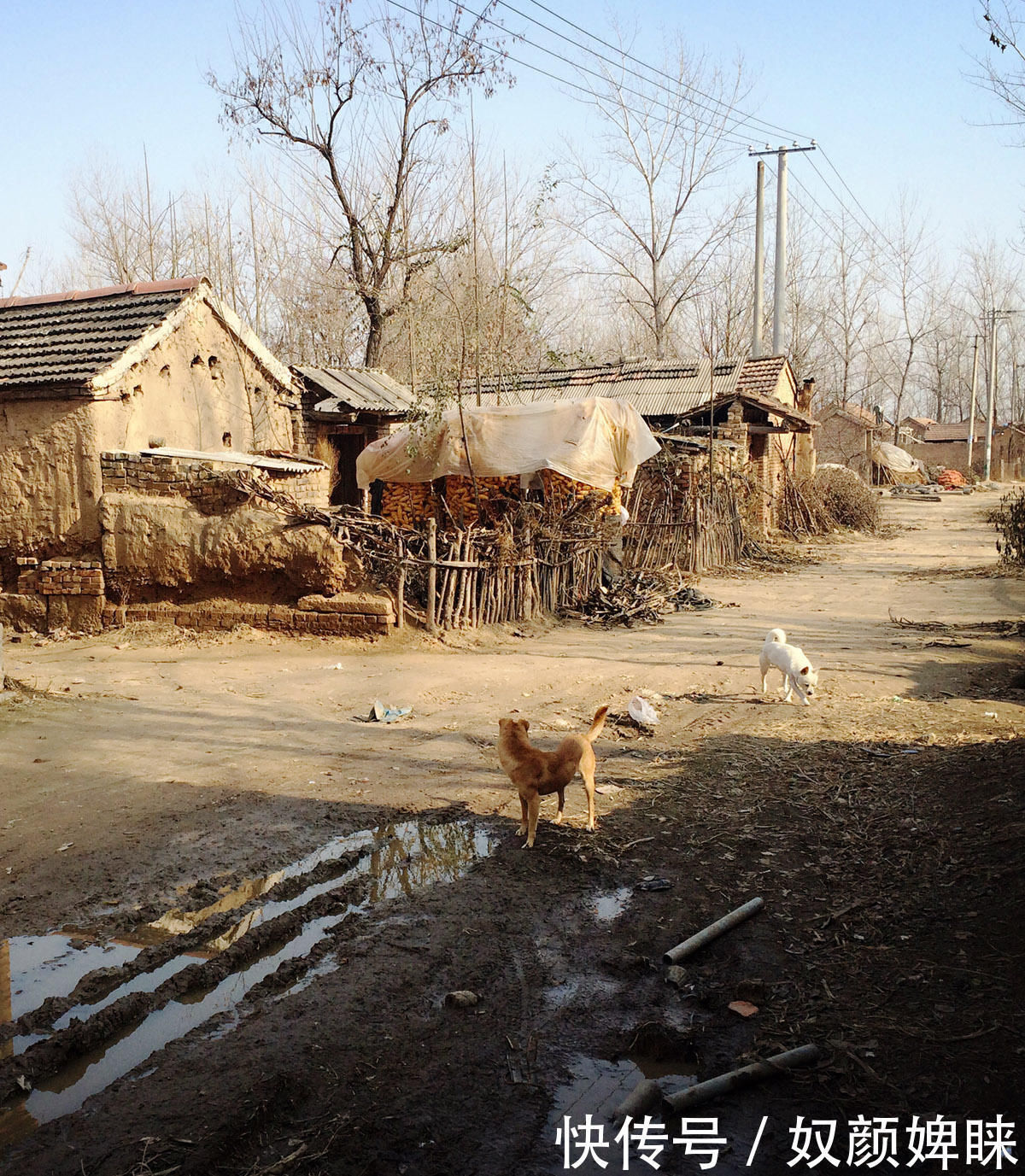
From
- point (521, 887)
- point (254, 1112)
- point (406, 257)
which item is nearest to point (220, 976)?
point (254, 1112)

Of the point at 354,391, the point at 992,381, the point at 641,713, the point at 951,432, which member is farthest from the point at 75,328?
the point at 951,432

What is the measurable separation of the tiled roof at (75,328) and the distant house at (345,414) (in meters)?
4.67

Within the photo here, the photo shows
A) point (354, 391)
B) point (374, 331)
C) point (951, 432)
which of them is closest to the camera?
point (354, 391)

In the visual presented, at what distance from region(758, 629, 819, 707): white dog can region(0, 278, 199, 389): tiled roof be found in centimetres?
845

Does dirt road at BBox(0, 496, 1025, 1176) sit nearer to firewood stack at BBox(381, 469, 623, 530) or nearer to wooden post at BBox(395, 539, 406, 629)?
wooden post at BBox(395, 539, 406, 629)

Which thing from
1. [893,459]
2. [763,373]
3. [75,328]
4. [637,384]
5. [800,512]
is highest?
[763,373]

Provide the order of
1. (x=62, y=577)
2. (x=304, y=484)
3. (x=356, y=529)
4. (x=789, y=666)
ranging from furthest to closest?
(x=304, y=484), (x=62, y=577), (x=356, y=529), (x=789, y=666)

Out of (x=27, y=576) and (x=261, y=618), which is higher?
(x=27, y=576)

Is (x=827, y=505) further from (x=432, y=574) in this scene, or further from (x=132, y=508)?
(x=132, y=508)

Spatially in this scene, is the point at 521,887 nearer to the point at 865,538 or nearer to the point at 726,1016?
the point at 726,1016

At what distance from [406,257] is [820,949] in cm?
2245

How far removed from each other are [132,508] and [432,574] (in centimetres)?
370

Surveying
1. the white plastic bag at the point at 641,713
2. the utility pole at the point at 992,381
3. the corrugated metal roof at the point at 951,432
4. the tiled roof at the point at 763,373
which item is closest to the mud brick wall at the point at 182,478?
A: the white plastic bag at the point at 641,713

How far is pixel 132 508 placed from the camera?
37.3ft
